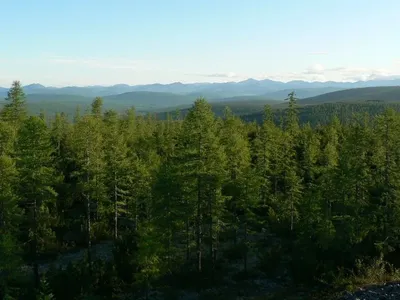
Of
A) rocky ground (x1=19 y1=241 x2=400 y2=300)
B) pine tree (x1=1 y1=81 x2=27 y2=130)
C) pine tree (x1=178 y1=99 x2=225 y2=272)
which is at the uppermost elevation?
pine tree (x1=1 y1=81 x2=27 y2=130)

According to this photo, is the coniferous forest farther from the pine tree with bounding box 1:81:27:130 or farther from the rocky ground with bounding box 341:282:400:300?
the pine tree with bounding box 1:81:27:130

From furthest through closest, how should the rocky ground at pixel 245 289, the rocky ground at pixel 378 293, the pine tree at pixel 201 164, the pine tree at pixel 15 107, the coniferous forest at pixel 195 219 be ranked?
the pine tree at pixel 15 107 → the pine tree at pixel 201 164 → the coniferous forest at pixel 195 219 → the rocky ground at pixel 245 289 → the rocky ground at pixel 378 293

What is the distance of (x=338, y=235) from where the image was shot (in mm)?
28922

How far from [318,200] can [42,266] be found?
80.2 ft

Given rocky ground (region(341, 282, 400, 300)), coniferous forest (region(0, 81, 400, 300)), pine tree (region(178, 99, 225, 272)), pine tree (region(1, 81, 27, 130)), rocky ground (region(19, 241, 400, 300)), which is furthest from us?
pine tree (region(1, 81, 27, 130))

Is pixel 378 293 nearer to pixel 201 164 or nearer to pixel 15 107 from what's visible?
pixel 201 164

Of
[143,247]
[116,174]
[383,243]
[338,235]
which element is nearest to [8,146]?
[116,174]

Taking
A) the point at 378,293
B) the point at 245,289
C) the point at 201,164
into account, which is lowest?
the point at 245,289

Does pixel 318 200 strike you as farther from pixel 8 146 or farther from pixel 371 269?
pixel 8 146

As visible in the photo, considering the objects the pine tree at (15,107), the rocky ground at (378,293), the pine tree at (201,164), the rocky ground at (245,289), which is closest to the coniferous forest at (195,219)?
the pine tree at (201,164)

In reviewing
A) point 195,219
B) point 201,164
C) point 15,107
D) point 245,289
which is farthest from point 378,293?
point 15,107

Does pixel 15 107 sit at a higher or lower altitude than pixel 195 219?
higher

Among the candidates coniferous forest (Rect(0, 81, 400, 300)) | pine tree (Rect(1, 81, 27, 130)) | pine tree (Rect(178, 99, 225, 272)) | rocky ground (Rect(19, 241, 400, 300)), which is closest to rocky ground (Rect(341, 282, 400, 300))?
rocky ground (Rect(19, 241, 400, 300))

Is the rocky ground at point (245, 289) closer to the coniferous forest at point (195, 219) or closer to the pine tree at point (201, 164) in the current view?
the coniferous forest at point (195, 219)
